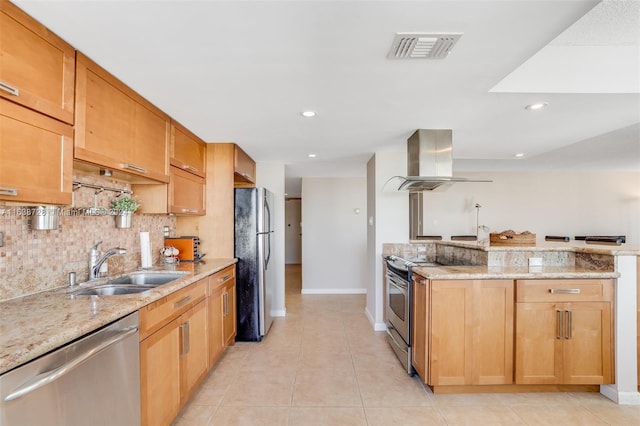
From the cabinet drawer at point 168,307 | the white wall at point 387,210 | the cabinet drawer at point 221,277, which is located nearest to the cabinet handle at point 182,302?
the cabinet drawer at point 168,307

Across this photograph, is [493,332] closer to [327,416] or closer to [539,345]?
[539,345]

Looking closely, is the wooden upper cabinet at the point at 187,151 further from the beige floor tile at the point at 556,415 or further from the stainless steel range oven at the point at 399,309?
the beige floor tile at the point at 556,415

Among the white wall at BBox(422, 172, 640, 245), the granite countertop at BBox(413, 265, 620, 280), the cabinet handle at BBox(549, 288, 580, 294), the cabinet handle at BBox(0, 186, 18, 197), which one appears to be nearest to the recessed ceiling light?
the granite countertop at BBox(413, 265, 620, 280)

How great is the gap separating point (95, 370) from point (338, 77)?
1.93 meters

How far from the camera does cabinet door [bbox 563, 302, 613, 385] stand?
7.66ft

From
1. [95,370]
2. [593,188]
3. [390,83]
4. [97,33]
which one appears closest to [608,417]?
[390,83]

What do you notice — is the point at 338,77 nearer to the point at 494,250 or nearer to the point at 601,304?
the point at 494,250

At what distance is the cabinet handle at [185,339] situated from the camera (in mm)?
2098

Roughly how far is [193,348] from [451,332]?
77.0 inches

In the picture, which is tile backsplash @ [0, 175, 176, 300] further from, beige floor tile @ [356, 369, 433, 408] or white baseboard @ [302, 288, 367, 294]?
white baseboard @ [302, 288, 367, 294]

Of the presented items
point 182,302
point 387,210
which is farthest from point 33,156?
point 387,210

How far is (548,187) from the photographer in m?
6.27

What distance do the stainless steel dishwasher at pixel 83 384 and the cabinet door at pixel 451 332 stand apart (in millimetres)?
1997

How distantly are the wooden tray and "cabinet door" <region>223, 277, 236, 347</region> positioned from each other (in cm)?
264
